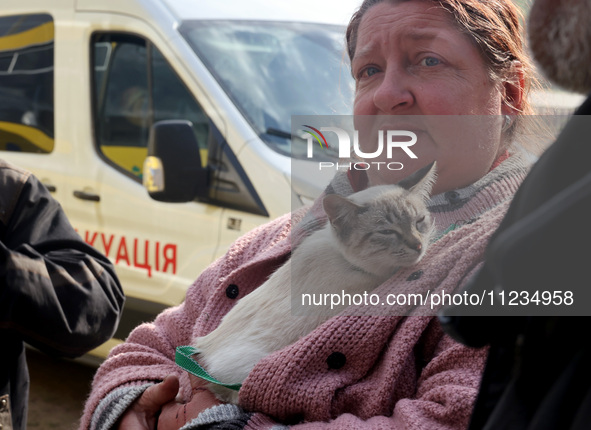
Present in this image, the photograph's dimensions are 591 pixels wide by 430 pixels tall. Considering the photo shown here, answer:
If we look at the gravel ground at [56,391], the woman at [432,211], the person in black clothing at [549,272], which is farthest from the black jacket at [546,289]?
the gravel ground at [56,391]

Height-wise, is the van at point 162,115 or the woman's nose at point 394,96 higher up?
the woman's nose at point 394,96

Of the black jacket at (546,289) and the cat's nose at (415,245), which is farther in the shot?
the cat's nose at (415,245)

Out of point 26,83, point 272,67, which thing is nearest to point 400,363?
point 272,67

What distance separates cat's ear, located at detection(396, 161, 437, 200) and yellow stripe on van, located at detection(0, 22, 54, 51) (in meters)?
3.70

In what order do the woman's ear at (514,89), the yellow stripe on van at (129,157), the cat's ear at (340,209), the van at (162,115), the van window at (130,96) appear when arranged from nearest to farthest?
the cat's ear at (340,209) → the woman's ear at (514,89) → the van at (162,115) → the van window at (130,96) → the yellow stripe on van at (129,157)

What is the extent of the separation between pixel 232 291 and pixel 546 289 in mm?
1182

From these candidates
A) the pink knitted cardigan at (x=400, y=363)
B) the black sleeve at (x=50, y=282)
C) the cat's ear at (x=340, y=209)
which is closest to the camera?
the pink knitted cardigan at (x=400, y=363)

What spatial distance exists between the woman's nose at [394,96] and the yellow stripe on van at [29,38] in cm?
354

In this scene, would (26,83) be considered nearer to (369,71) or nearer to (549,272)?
(369,71)

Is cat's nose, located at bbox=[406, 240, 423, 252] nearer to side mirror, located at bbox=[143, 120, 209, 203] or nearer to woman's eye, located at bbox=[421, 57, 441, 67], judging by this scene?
woman's eye, located at bbox=[421, 57, 441, 67]

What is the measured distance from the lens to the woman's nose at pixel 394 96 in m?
1.50

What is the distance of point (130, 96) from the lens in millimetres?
4332

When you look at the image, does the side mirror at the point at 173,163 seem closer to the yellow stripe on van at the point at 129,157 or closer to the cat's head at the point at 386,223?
the yellow stripe on van at the point at 129,157

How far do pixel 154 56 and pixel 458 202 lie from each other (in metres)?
2.96
